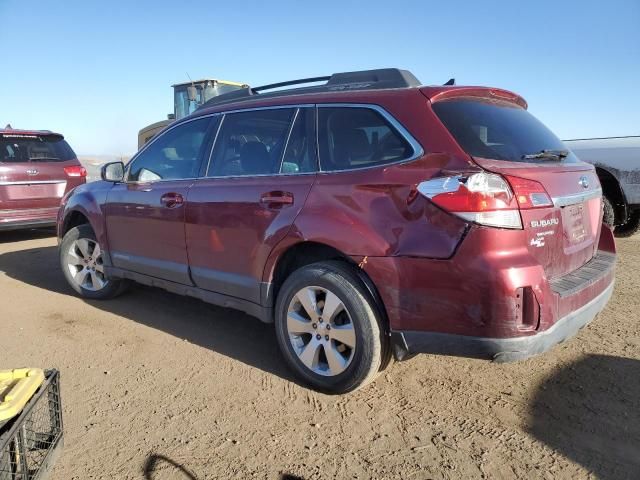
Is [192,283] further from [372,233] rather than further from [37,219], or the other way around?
[37,219]

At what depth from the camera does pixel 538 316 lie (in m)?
2.55

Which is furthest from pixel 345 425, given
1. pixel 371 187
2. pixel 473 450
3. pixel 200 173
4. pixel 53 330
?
pixel 53 330

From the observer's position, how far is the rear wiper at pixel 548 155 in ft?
9.58

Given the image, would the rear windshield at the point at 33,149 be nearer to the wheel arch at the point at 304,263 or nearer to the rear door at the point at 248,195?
the rear door at the point at 248,195

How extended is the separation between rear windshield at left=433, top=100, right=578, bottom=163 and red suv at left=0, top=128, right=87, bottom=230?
7.06 m

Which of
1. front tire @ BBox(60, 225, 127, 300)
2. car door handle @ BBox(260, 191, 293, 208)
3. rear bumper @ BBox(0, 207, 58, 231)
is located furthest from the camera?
rear bumper @ BBox(0, 207, 58, 231)

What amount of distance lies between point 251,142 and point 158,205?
1.02 metres

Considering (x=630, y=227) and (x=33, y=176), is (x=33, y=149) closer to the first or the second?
(x=33, y=176)

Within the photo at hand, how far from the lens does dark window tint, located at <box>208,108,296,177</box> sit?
3.49 m

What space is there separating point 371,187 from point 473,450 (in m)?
1.46

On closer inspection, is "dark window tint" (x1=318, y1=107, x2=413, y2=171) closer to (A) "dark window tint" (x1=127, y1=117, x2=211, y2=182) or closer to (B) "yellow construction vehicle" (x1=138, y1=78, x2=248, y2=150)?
(A) "dark window tint" (x1=127, y1=117, x2=211, y2=182)

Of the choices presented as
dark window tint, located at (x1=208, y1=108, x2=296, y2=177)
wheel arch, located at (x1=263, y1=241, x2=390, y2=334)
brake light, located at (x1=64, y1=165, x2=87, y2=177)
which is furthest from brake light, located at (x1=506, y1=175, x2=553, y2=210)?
brake light, located at (x1=64, y1=165, x2=87, y2=177)

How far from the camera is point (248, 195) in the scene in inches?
136

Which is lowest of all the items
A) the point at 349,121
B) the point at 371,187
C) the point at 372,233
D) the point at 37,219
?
the point at 37,219
